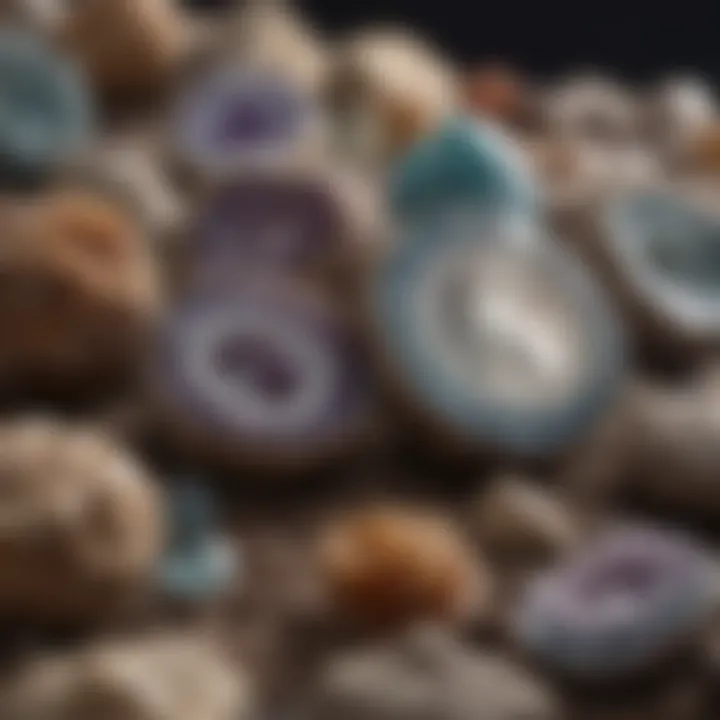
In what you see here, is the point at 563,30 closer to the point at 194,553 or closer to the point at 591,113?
the point at 591,113

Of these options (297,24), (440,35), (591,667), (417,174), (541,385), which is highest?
(440,35)

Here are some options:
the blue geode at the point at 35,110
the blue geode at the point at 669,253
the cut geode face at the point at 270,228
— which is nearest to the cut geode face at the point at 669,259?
the blue geode at the point at 669,253

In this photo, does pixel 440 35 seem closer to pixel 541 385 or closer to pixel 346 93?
pixel 346 93

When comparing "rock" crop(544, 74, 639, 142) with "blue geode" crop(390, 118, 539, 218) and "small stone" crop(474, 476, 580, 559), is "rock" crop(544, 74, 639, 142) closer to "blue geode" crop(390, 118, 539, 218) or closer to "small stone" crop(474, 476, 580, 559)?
"blue geode" crop(390, 118, 539, 218)

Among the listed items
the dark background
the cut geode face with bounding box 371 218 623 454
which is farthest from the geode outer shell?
the dark background

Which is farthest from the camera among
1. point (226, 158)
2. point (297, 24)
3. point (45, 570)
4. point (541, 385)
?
point (297, 24)

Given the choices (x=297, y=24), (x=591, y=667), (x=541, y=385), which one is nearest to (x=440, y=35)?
(x=297, y=24)
